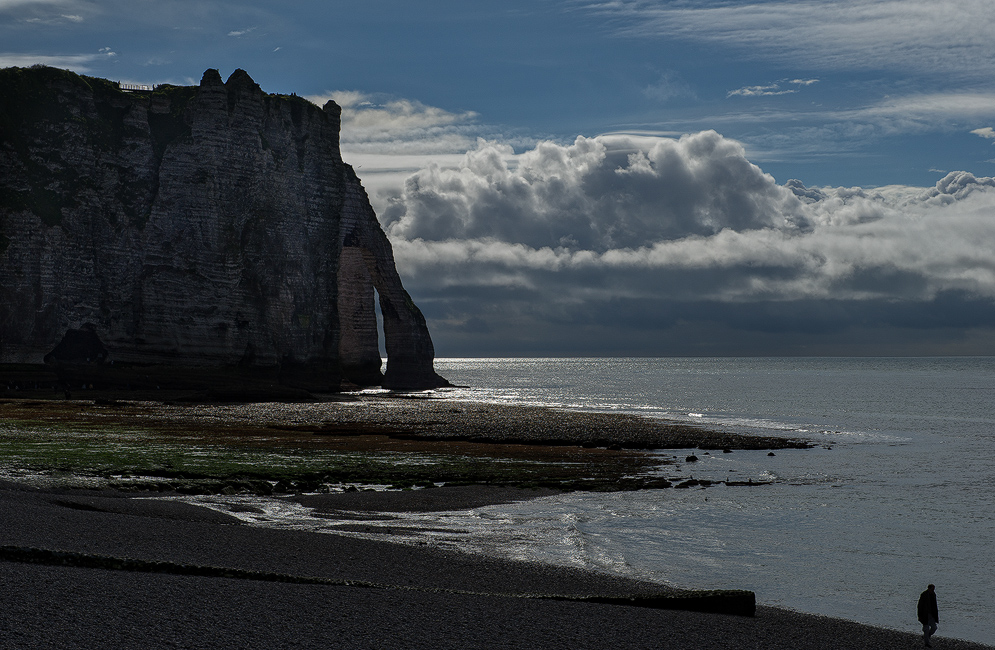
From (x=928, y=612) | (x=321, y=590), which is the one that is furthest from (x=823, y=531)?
(x=321, y=590)

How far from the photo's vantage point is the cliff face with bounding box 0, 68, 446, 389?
301ft

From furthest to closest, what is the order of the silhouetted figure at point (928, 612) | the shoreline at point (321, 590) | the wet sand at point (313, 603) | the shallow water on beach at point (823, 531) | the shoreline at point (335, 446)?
the shoreline at point (335, 446) → the shallow water on beach at point (823, 531) → the silhouetted figure at point (928, 612) → the shoreline at point (321, 590) → the wet sand at point (313, 603)

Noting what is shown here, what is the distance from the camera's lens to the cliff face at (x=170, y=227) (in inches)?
3612

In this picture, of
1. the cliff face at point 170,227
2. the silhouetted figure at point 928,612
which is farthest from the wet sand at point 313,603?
the cliff face at point 170,227

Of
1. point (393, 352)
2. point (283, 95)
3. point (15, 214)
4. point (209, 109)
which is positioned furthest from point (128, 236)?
point (393, 352)

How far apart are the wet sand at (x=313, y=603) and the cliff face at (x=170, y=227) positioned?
78.0 meters

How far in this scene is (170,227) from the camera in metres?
98.6

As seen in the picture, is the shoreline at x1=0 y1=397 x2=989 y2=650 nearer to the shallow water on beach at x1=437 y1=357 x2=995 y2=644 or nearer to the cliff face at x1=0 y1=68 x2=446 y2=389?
the shallow water on beach at x1=437 y1=357 x2=995 y2=644

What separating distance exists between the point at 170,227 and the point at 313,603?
304 ft

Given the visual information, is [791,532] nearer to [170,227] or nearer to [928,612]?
[928,612]

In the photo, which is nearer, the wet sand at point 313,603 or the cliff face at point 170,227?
the wet sand at point 313,603

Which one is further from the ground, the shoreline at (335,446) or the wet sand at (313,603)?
the wet sand at (313,603)

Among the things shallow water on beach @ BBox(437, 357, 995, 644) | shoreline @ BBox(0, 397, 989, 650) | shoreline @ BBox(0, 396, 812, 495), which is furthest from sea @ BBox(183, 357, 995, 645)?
shoreline @ BBox(0, 396, 812, 495)

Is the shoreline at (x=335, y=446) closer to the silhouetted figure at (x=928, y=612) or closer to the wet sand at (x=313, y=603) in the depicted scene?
the wet sand at (x=313, y=603)
